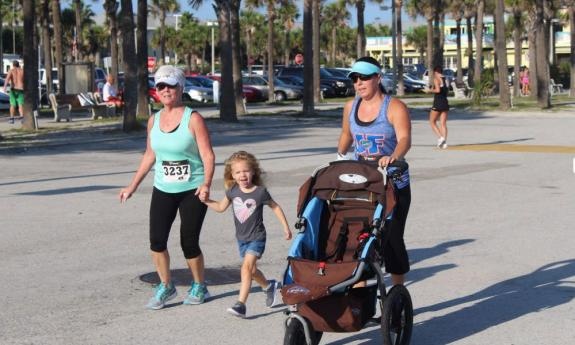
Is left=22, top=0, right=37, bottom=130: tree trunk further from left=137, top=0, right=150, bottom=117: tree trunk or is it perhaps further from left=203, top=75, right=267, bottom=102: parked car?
left=203, top=75, right=267, bottom=102: parked car

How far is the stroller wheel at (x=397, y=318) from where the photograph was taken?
616cm

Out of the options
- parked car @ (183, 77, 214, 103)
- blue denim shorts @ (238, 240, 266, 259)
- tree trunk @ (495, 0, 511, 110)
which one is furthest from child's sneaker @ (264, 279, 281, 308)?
parked car @ (183, 77, 214, 103)

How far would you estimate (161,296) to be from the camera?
7691 mm

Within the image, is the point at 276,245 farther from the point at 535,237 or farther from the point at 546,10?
the point at 546,10

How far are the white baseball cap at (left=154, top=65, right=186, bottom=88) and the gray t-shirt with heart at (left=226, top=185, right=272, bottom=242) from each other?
0.87 meters

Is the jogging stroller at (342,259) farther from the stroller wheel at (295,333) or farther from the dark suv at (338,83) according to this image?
the dark suv at (338,83)

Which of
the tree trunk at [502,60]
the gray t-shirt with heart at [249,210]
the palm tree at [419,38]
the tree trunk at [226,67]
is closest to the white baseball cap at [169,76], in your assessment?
the gray t-shirt with heart at [249,210]

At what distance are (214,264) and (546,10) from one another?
47.8 meters

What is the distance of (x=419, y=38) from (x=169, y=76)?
124 m

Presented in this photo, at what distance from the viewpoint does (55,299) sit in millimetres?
7934

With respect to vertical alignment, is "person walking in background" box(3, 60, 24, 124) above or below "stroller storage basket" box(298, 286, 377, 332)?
above

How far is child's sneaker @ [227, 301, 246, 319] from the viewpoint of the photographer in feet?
23.8

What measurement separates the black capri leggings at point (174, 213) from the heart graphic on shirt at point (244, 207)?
33 cm

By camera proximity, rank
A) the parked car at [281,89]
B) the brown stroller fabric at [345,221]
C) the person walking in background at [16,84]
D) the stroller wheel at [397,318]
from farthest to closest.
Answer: the parked car at [281,89], the person walking in background at [16,84], the stroller wheel at [397,318], the brown stroller fabric at [345,221]
